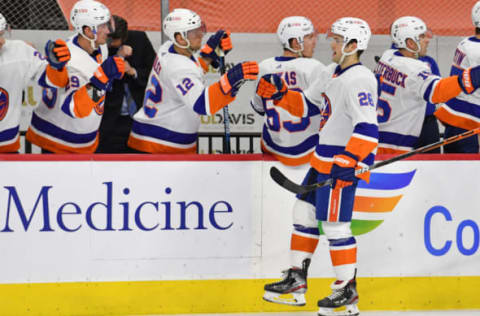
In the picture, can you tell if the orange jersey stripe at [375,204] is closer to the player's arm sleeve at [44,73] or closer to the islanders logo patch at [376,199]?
the islanders logo patch at [376,199]

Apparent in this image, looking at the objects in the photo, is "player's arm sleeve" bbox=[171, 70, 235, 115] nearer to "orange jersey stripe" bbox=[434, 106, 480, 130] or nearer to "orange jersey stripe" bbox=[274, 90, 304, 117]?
"orange jersey stripe" bbox=[274, 90, 304, 117]

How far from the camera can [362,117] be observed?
3.77 m

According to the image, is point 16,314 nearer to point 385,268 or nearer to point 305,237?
point 305,237

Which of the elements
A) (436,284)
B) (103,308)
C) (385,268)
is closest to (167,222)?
(103,308)

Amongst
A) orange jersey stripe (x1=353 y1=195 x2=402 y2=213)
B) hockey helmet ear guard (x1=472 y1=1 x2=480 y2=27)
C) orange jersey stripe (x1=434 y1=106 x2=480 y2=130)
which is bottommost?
orange jersey stripe (x1=353 y1=195 x2=402 y2=213)

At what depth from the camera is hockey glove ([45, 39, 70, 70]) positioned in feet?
13.6

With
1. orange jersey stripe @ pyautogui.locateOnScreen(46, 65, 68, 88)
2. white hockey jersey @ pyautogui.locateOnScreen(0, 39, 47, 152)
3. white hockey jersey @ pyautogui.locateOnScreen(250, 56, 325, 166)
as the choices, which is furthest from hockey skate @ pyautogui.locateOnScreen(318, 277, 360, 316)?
white hockey jersey @ pyautogui.locateOnScreen(0, 39, 47, 152)

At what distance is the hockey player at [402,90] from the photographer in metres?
4.62

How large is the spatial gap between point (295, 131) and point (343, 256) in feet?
2.52

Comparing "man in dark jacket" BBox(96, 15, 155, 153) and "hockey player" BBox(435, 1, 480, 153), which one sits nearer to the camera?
"hockey player" BBox(435, 1, 480, 153)

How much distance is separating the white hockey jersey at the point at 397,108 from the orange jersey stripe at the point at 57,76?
1712 millimetres

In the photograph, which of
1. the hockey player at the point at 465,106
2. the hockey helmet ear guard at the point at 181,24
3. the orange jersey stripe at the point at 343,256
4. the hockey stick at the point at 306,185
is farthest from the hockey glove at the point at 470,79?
the hockey helmet ear guard at the point at 181,24

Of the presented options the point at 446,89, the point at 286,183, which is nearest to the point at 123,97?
the point at 286,183

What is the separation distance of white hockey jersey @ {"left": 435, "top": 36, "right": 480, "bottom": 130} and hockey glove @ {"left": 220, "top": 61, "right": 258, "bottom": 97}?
1.35 metres
